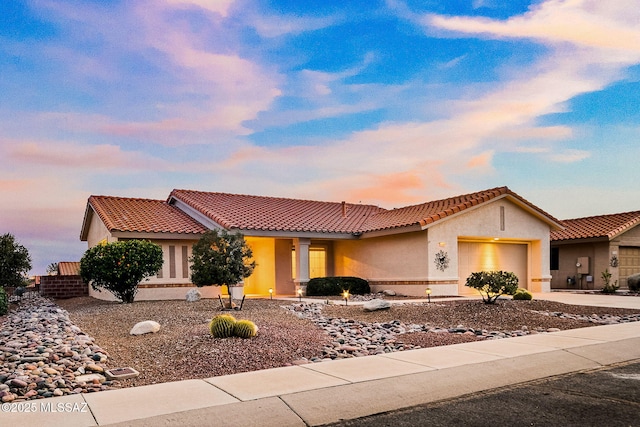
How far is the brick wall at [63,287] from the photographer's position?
25616 millimetres

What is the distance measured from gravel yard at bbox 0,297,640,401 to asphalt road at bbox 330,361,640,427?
3.06 m

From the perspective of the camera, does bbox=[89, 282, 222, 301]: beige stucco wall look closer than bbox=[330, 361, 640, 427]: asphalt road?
No

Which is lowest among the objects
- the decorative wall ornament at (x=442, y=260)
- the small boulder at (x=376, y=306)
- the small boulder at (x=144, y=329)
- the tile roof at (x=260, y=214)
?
the small boulder at (x=376, y=306)

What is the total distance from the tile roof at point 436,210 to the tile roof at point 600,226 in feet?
13.3

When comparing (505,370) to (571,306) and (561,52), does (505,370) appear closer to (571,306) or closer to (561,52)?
(571,306)

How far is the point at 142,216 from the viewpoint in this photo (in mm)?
22766

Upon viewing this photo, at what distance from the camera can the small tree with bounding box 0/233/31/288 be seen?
25859 mm

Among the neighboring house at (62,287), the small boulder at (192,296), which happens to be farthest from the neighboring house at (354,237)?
the neighboring house at (62,287)

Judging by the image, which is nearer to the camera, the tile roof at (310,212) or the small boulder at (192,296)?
the small boulder at (192,296)

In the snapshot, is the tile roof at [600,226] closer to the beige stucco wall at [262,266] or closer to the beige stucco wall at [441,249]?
the beige stucco wall at [441,249]

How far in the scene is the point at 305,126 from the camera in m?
22.3

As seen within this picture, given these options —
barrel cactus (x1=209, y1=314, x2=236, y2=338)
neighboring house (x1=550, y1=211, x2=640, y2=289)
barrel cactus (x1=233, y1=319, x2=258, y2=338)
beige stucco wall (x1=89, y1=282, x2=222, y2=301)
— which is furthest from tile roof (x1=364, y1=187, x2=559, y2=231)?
barrel cactus (x1=209, y1=314, x2=236, y2=338)

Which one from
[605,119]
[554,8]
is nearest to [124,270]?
[554,8]

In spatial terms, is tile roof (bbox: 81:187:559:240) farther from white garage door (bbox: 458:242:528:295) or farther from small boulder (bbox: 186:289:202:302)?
small boulder (bbox: 186:289:202:302)
